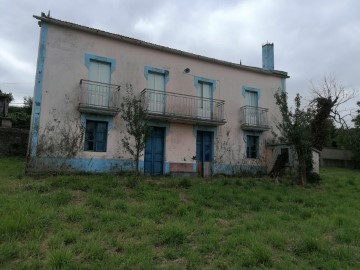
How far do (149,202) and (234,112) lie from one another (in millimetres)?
10127

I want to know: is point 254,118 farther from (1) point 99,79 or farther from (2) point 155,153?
(1) point 99,79

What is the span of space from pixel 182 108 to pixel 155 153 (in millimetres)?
2626

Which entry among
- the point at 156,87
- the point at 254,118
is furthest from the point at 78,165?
the point at 254,118

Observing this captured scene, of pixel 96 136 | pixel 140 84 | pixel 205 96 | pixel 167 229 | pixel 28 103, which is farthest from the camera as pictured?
pixel 28 103

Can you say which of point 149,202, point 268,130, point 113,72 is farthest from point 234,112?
point 149,202

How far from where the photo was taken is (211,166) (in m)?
16.3

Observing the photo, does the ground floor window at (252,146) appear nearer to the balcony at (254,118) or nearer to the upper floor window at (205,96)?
the balcony at (254,118)

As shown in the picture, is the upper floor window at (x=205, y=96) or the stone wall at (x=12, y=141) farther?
the stone wall at (x=12, y=141)

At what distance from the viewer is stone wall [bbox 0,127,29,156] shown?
63.7 feet

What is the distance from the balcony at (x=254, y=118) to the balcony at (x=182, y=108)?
1393 mm

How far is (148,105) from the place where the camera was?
14719mm

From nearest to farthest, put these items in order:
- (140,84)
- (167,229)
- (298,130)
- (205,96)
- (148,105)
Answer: (167,229), (298,130), (148,105), (140,84), (205,96)

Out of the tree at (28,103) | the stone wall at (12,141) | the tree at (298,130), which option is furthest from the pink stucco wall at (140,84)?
the tree at (28,103)

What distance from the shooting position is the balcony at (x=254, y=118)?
56.7 feet
